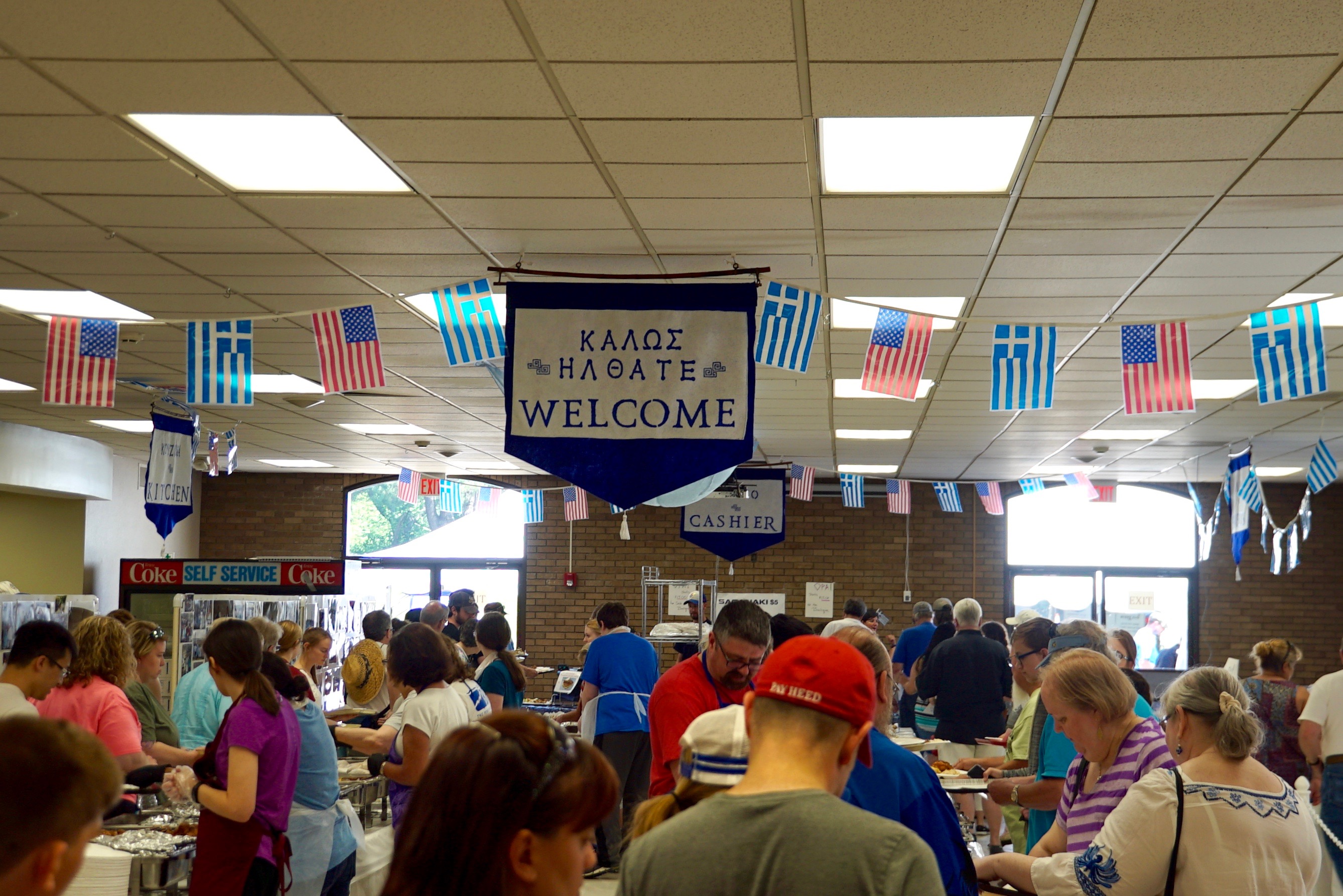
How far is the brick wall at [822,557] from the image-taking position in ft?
53.0

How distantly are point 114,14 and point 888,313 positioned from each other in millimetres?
4219

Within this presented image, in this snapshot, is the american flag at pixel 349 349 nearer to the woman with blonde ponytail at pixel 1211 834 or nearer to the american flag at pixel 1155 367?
the american flag at pixel 1155 367

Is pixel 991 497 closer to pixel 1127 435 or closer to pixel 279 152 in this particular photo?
pixel 1127 435

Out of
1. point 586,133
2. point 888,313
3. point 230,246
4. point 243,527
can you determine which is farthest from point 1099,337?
point 243,527

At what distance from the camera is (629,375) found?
5285 millimetres

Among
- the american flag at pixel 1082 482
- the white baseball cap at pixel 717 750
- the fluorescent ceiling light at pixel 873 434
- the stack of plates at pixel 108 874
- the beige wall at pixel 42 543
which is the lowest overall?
the stack of plates at pixel 108 874

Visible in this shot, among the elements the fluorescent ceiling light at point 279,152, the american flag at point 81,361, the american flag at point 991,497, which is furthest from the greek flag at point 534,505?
the fluorescent ceiling light at point 279,152

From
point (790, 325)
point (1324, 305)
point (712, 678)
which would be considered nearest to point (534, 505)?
point (790, 325)

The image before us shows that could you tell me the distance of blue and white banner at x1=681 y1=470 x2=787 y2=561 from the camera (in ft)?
41.4

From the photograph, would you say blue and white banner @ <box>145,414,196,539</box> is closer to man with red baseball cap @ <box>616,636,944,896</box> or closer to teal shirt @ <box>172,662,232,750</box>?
teal shirt @ <box>172,662,232,750</box>

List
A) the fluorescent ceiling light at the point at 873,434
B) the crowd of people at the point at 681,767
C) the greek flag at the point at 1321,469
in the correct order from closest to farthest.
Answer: the crowd of people at the point at 681,767 < the greek flag at the point at 1321,469 < the fluorescent ceiling light at the point at 873,434

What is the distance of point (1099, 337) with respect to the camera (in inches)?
291

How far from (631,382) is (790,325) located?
1193mm

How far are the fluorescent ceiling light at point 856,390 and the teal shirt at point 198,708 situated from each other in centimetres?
516
